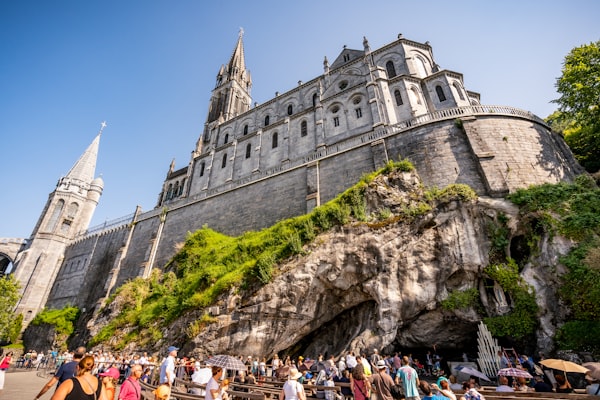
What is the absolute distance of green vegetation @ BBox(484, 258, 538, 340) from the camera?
432 inches

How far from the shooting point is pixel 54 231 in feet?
123

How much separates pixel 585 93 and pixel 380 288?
1776 centimetres

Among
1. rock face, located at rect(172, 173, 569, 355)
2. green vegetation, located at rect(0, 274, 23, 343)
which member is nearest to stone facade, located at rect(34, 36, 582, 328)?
rock face, located at rect(172, 173, 569, 355)

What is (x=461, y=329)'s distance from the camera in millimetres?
13102

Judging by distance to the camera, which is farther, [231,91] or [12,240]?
[231,91]

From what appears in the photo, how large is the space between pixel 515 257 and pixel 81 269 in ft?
129

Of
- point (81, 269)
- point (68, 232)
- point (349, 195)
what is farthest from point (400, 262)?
point (68, 232)

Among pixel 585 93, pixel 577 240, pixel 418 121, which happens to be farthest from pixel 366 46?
pixel 577 240

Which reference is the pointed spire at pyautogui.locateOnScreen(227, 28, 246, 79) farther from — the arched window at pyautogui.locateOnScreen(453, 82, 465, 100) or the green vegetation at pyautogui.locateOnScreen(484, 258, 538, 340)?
the green vegetation at pyautogui.locateOnScreen(484, 258, 538, 340)

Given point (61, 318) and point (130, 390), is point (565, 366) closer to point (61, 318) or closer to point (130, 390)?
point (130, 390)

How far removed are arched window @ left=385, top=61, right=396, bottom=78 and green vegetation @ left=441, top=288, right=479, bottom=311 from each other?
22425 mm

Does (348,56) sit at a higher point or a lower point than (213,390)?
higher

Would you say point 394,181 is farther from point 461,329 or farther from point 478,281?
point 461,329

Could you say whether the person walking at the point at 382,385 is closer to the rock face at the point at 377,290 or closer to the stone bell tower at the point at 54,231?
the rock face at the point at 377,290
